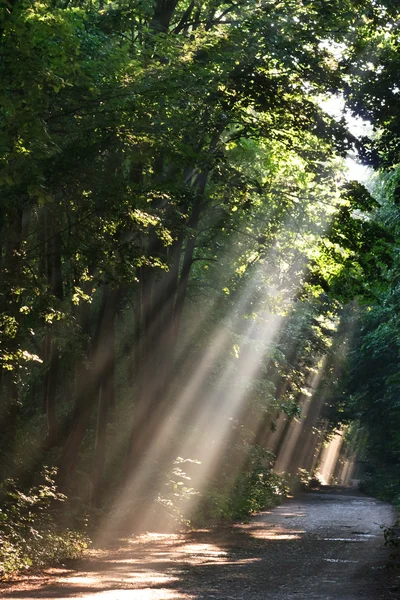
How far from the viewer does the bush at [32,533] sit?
12.9 meters

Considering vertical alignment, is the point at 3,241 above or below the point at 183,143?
below

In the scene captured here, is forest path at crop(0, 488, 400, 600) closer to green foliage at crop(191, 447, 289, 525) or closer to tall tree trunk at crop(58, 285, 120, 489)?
tall tree trunk at crop(58, 285, 120, 489)

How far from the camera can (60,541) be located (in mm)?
14781

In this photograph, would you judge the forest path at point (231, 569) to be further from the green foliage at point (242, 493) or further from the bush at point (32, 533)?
the green foliage at point (242, 493)

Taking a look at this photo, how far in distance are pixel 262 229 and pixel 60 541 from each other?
11.6 meters

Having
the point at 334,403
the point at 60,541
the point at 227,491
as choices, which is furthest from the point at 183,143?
the point at 334,403

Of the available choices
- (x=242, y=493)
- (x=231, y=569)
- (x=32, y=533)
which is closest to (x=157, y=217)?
(x=32, y=533)

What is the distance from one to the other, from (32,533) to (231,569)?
11.0 feet

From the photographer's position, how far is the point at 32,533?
14.0 m

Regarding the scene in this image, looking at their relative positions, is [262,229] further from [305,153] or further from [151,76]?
[151,76]

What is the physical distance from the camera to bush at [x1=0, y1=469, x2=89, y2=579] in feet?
42.3

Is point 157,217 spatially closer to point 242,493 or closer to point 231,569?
point 231,569

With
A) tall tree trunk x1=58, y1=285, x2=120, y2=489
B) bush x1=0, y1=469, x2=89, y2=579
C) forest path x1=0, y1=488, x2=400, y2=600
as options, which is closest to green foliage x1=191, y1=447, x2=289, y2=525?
forest path x1=0, y1=488, x2=400, y2=600

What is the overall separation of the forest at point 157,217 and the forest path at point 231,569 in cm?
97
